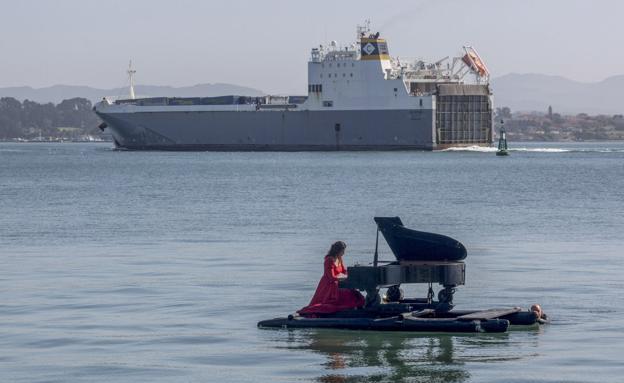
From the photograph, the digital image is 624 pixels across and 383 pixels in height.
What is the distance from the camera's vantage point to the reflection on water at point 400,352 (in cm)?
1446

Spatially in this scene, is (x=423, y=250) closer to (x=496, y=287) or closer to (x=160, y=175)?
(x=496, y=287)

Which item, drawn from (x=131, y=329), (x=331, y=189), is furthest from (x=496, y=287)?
(x=331, y=189)

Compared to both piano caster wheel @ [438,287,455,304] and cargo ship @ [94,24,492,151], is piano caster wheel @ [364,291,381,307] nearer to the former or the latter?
piano caster wheel @ [438,287,455,304]

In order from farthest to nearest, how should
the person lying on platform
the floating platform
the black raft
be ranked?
the person lying on platform < the black raft < the floating platform

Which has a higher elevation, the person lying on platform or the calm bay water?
the person lying on platform

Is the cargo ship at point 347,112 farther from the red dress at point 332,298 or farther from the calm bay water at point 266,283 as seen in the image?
the red dress at point 332,298

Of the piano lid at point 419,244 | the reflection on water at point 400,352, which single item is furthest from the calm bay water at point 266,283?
the piano lid at point 419,244

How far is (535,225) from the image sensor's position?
35.0 meters

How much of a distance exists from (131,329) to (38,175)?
197 feet

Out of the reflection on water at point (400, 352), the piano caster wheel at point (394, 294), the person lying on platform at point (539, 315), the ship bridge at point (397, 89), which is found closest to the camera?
the reflection on water at point (400, 352)

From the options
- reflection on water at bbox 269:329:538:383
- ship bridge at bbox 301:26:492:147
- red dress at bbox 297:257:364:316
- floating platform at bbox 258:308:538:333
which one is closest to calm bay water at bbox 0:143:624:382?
reflection on water at bbox 269:329:538:383

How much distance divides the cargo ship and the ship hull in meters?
0.08

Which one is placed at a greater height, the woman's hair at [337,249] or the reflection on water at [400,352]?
the woman's hair at [337,249]

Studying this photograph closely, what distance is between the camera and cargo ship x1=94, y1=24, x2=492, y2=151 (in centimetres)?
10475
